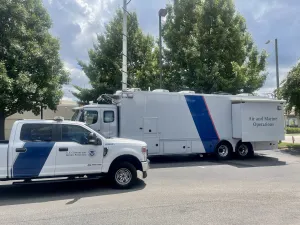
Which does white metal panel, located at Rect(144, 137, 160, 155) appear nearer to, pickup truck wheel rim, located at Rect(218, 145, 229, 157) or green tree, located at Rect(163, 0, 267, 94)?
pickup truck wheel rim, located at Rect(218, 145, 229, 157)

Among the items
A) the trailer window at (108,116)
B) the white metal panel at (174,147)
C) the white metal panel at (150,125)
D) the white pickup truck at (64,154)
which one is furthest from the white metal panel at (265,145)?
the white pickup truck at (64,154)

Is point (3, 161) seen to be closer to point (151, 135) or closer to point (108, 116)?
point (108, 116)

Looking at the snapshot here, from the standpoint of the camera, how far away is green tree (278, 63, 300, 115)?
18938 mm

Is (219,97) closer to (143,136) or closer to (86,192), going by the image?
(143,136)

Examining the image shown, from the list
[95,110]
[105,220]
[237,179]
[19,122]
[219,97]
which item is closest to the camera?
[105,220]

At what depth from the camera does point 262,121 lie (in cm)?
1430

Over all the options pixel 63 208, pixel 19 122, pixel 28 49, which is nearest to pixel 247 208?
pixel 63 208

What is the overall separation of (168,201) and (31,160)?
11.5ft

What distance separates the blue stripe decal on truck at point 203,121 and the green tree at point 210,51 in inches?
222

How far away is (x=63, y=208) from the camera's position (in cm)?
642

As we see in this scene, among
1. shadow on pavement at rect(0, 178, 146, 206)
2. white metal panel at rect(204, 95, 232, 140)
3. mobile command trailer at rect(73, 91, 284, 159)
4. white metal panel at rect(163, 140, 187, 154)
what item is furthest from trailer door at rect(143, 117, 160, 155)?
shadow on pavement at rect(0, 178, 146, 206)

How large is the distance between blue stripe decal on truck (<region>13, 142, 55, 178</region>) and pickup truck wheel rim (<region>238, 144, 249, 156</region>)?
10121mm

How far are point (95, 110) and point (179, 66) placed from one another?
32.4 feet

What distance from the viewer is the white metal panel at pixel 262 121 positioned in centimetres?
1398
